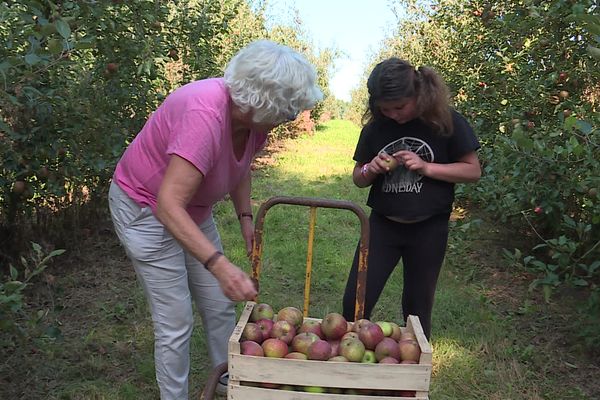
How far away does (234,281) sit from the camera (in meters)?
1.75

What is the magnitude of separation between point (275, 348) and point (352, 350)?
9.1 inches

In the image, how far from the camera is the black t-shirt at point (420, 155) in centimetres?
238

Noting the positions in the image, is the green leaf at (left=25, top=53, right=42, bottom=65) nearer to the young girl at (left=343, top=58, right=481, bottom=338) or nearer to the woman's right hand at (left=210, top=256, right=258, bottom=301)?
the woman's right hand at (left=210, top=256, right=258, bottom=301)

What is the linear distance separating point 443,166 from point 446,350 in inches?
60.2

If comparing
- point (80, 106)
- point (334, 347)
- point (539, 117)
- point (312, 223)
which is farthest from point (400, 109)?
point (539, 117)

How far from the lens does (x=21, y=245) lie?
3871 mm

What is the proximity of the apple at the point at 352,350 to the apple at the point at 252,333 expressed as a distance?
259 mm

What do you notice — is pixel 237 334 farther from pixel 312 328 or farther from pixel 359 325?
pixel 359 325

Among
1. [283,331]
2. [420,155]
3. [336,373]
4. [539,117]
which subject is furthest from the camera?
[539,117]

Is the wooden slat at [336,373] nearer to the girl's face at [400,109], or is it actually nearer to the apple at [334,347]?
the apple at [334,347]

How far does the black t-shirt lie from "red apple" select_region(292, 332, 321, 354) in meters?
0.78

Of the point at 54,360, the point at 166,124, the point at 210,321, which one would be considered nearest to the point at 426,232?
the point at 210,321

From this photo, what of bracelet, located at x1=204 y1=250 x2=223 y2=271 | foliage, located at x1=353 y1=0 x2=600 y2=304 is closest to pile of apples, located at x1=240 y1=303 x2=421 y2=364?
bracelet, located at x1=204 y1=250 x2=223 y2=271

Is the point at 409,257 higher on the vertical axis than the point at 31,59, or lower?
lower
